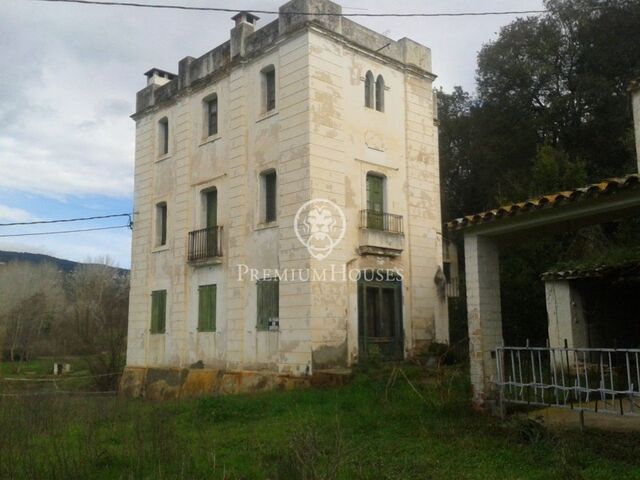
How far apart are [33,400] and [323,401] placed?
5725mm

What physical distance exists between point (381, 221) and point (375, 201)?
56cm

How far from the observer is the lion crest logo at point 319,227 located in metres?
14.4

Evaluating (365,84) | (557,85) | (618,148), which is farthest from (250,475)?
(557,85)

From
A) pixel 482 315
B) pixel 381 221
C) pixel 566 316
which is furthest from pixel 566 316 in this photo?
pixel 482 315

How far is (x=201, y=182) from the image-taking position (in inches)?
704

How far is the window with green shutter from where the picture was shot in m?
16.9

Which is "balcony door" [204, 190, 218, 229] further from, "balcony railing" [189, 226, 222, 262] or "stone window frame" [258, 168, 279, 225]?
"stone window frame" [258, 168, 279, 225]

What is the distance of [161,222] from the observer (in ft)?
64.9

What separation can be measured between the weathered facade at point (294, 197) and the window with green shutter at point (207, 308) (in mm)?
56

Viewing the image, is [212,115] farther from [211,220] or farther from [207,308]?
[207,308]

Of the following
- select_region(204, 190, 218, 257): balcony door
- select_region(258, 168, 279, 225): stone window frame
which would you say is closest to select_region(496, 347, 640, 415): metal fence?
select_region(258, 168, 279, 225): stone window frame

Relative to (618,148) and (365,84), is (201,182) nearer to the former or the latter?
(365,84)

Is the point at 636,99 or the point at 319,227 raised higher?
the point at 636,99

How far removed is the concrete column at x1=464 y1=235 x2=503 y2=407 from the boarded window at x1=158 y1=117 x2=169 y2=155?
42.7 feet
